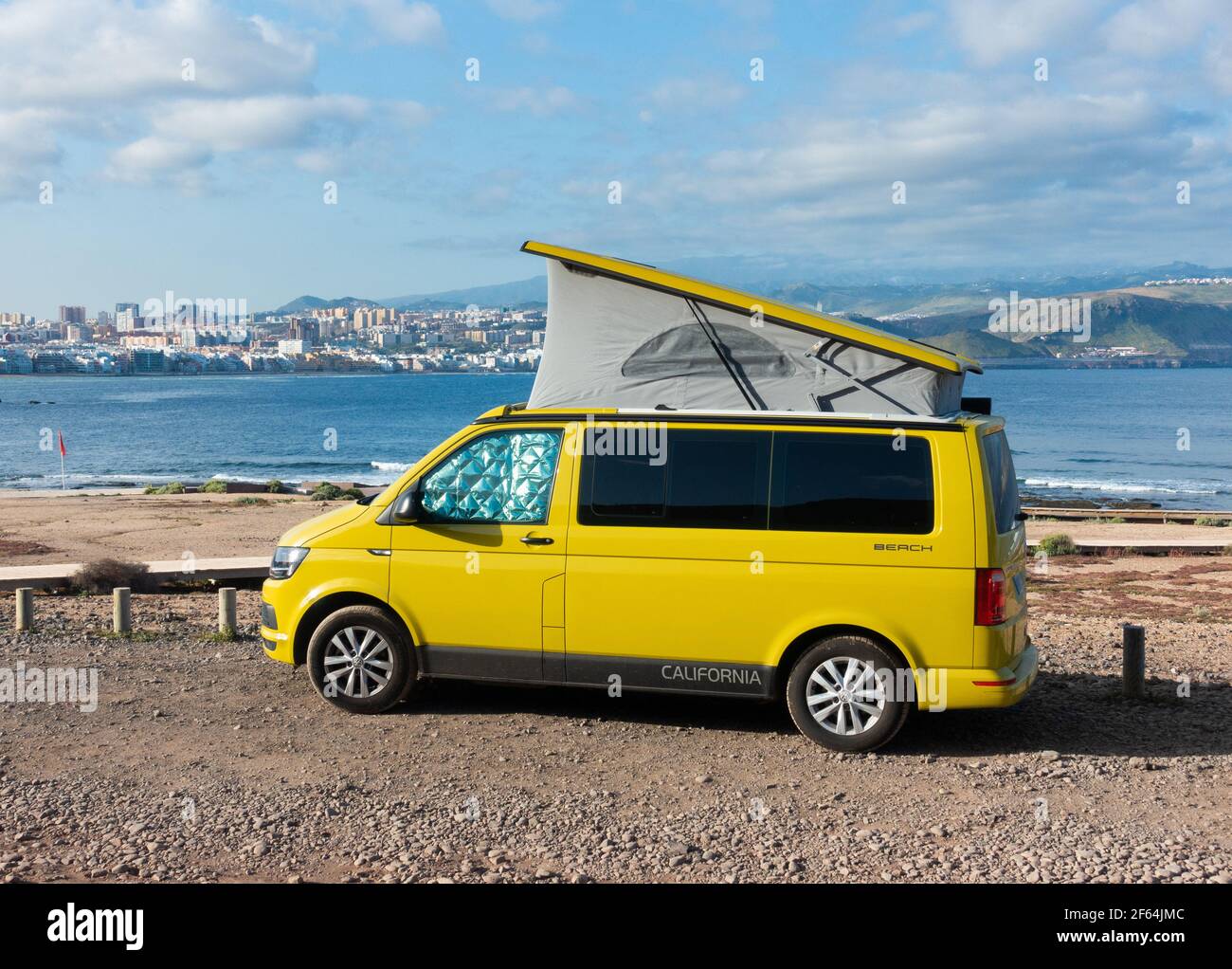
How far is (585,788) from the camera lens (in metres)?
6.54

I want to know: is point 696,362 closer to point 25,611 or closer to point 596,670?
point 596,670

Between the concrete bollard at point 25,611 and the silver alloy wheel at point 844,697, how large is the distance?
7815 millimetres

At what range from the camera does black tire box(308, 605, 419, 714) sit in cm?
785

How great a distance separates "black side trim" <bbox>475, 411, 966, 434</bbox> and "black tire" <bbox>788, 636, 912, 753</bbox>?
1322mm

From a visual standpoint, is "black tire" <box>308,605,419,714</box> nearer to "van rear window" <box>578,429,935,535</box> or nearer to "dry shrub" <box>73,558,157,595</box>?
"van rear window" <box>578,429,935,535</box>

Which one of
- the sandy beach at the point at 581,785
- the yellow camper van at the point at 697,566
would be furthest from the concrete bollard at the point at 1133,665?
the yellow camper van at the point at 697,566

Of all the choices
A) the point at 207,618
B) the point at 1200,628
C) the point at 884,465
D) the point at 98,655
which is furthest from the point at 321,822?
the point at 1200,628

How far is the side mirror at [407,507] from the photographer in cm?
775

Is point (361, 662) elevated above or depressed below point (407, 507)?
below

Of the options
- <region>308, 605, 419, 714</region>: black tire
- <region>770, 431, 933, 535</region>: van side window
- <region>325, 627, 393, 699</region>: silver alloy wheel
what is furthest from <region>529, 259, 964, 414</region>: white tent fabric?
<region>325, 627, 393, 699</region>: silver alloy wheel

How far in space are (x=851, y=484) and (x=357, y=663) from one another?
3.53 metres

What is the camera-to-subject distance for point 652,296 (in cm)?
768

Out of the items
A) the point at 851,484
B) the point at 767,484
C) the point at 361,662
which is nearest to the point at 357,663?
the point at 361,662
